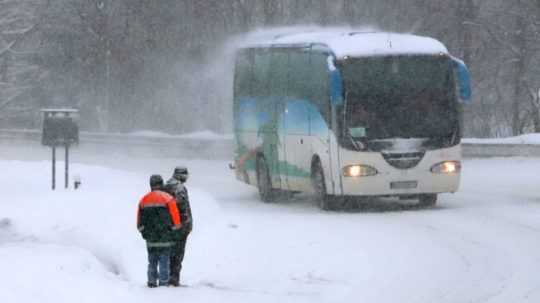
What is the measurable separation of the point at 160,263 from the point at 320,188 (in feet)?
37.5

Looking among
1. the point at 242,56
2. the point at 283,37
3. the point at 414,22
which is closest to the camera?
the point at 283,37

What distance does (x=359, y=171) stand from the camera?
25.1 metres

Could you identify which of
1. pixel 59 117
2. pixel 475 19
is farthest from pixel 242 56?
pixel 475 19

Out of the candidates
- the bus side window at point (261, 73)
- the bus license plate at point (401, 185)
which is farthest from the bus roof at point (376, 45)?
the bus side window at point (261, 73)

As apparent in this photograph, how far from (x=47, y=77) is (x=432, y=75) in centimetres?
4388

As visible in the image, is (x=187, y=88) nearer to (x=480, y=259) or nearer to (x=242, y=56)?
(x=242, y=56)

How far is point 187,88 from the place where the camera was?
63.8 meters

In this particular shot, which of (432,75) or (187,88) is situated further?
(187,88)

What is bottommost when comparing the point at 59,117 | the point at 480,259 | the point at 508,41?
the point at 480,259

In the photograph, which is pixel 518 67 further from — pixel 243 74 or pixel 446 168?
pixel 446 168

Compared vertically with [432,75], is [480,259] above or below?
below

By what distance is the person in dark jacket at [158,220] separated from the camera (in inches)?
577

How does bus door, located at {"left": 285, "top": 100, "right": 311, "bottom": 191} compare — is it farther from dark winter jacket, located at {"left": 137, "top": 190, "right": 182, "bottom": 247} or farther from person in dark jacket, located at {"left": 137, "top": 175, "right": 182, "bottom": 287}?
dark winter jacket, located at {"left": 137, "top": 190, "right": 182, "bottom": 247}

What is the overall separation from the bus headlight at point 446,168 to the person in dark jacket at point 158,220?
1107cm
